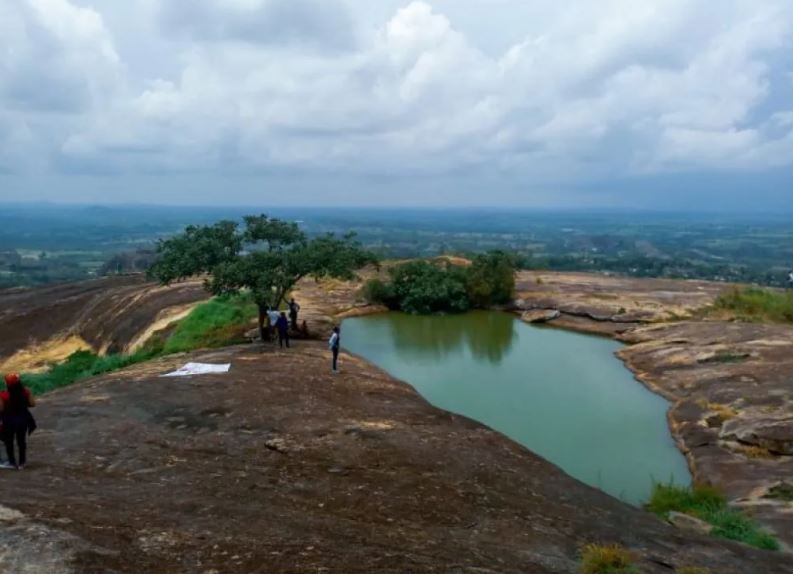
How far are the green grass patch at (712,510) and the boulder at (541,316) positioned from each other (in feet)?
59.8

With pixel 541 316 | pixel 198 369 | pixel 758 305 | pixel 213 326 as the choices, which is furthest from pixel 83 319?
pixel 758 305

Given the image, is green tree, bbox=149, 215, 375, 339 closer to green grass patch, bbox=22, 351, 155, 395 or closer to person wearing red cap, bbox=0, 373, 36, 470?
green grass patch, bbox=22, 351, 155, 395

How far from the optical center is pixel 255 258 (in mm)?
20906

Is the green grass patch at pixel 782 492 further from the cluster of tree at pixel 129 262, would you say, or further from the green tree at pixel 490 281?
the cluster of tree at pixel 129 262

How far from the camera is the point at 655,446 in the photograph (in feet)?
54.4

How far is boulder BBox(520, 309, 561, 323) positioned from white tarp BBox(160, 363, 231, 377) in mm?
17531

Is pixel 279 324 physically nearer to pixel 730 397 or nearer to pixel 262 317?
pixel 262 317

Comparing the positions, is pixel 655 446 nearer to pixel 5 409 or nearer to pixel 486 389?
pixel 486 389

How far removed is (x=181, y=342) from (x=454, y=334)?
1133 cm

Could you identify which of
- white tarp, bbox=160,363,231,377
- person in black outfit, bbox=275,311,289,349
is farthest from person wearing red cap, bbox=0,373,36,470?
person in black outfit, bbox=275,311,289,349

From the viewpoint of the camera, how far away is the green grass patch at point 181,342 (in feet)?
70.5

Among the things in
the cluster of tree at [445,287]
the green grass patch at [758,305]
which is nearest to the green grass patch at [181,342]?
the cluster of tree at [445,287]

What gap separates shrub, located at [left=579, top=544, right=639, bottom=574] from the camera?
26.6 feet

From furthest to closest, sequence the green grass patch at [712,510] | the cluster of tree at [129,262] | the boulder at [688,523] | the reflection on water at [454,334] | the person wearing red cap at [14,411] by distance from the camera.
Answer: the cluster of tree at [129,262] → the reflection on water at [454,334] → the boulder at [688,523] → the green grass patch at [712,510] → the person wearing red cap at [14,411]
